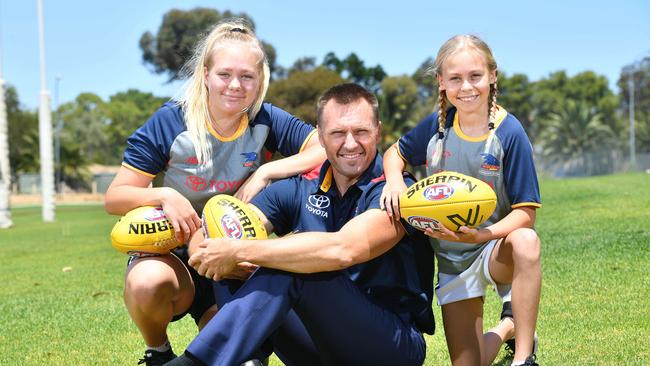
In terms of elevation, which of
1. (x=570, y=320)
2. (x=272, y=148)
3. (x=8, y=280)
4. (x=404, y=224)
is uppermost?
(x=272, y=148)

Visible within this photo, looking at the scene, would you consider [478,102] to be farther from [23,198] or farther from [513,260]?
[23,198]

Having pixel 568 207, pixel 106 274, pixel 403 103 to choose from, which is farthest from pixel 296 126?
pixel 403 103

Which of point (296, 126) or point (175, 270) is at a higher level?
point (296, 126)

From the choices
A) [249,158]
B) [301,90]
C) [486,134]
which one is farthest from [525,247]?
[301,90]

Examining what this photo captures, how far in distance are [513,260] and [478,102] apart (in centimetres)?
81

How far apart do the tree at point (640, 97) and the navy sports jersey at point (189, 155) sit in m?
67.8

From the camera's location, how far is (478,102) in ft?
12.5

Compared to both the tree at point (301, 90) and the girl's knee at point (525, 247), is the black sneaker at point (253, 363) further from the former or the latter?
the tree at point (301, 90)

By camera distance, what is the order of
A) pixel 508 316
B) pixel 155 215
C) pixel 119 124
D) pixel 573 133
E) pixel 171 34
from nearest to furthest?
Result: pixel 155 215
pixel 508 316
pixel 171 34
pixel 573 133
pixel 119 124

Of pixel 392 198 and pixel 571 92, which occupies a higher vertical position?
pixel 571 92

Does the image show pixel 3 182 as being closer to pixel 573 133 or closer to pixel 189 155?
pixel 189 155

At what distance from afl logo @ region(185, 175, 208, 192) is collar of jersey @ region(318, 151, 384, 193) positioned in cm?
73

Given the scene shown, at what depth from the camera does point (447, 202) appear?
11.0 ft

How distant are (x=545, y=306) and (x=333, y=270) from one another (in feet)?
9.41
